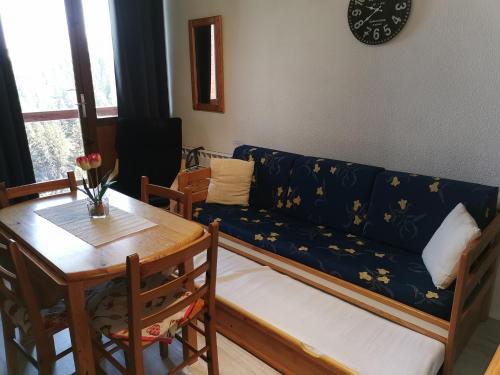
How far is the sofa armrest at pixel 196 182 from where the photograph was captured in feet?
9.47

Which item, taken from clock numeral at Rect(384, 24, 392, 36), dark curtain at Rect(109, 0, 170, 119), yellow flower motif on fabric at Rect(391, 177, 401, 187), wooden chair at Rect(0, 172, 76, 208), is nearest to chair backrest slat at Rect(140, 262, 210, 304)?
wooden chair at Rect(0, 172, 76, 208)

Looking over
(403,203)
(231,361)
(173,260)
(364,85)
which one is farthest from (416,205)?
(173,260)

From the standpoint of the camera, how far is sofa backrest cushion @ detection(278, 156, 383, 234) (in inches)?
94.3

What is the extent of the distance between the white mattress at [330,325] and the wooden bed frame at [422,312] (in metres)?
0.06

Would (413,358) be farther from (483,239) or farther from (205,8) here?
(205,8)

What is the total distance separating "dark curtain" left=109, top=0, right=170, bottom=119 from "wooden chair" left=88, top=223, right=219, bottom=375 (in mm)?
2361

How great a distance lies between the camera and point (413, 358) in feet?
4.99

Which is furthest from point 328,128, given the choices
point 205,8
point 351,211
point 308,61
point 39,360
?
point 39,360

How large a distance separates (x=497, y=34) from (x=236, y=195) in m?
1.96

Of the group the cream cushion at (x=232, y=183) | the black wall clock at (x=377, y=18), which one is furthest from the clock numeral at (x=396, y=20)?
the cream cushion at (x=232, y=183)

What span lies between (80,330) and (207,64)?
2.82 metres

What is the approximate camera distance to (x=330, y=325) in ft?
5.65

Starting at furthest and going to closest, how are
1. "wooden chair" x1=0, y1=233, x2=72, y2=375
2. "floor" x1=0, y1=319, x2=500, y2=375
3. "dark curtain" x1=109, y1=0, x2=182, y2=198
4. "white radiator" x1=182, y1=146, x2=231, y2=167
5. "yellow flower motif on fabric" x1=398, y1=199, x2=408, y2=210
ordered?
1. "white radiator" x1=182, y1=146, x2=231, y2=167
2. "dark curtain" x1=109, y1=0, x2=182, y2=198
3. "yellow flower motif on fabric" x1=398, y1=199, x2=408, y2=210
4. "floor" x1=0, y1=319, x2=500, y2=375
5. "wooden chair" x1=0, y1=233, x2=72, y2=375

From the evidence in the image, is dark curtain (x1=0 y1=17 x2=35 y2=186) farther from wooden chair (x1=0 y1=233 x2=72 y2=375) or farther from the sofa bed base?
the sofa bed base
